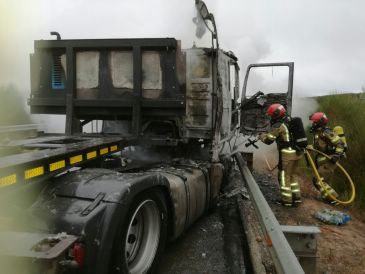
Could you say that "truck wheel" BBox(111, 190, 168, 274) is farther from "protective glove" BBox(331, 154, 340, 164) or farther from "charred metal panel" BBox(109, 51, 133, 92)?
"protective glove" BBox(331, 154, 340, 164)

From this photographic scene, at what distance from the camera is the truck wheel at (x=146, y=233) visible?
126 inches

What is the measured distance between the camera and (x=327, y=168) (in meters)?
7.21

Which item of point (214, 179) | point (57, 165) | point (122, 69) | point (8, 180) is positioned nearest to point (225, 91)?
point (214, 179)

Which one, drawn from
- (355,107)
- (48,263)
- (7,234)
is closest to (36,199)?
(7,234)

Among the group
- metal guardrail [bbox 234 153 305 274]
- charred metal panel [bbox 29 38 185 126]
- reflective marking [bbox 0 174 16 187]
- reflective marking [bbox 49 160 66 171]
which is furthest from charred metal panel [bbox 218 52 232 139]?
reflective marking [bbox 0 174 16 187]

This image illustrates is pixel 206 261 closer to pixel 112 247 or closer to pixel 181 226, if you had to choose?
pixel 181 226

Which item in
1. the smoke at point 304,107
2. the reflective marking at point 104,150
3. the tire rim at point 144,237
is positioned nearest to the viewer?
the tire rim at point 144,237

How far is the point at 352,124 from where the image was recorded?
31.1ft

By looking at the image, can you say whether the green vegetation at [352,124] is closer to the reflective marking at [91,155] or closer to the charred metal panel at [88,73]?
the charred metal panel at [88,73]

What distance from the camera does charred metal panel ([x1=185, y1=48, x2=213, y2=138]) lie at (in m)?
5.39

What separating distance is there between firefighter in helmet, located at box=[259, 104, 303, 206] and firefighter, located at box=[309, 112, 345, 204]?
26.2 inches

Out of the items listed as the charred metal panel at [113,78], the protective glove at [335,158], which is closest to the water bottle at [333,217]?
the protective glove at [335,158]

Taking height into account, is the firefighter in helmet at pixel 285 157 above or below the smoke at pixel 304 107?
below

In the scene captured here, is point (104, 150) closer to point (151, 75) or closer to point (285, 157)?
point (151, 75)
